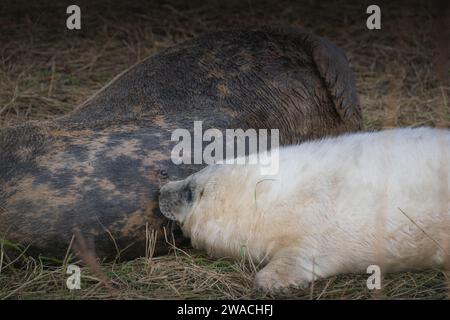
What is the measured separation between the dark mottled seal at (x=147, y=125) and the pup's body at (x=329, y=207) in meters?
0.24

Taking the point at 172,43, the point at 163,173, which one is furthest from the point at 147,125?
the point at 172,43

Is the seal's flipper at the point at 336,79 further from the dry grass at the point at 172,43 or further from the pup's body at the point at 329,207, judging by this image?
the pup's body at the point at 329,207

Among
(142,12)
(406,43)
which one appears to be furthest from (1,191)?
(406,43)

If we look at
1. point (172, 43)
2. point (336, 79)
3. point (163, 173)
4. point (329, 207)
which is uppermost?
point (172, 43)

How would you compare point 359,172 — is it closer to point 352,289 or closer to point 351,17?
point 352,289

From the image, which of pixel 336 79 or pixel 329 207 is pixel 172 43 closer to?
pixel 336 79

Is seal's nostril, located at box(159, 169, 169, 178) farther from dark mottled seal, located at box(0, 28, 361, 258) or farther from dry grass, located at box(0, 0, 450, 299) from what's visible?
dry grass, located at box(0, 0, 450, 299)

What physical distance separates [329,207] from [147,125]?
43.6 inches

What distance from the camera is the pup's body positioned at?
3174 millimetres

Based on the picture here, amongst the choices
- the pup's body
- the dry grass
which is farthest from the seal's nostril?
the dry grass

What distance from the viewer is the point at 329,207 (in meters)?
3.25

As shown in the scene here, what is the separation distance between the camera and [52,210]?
3395mm
